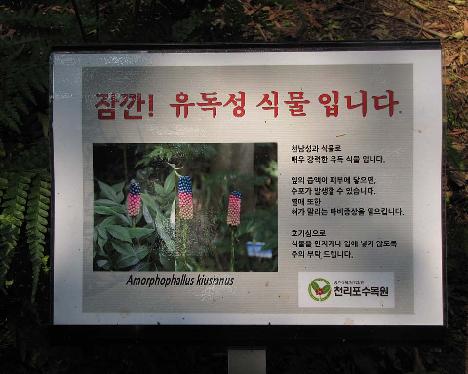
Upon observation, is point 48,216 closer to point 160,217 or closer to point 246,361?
point 160,217

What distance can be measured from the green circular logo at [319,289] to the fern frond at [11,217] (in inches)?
37.3

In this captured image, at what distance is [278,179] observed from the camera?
1708 mm

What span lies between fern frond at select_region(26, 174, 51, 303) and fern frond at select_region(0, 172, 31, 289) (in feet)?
0.11

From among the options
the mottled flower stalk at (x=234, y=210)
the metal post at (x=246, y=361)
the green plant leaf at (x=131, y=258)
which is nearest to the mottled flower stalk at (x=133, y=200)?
the green plant leaf at (x=131, y=258)

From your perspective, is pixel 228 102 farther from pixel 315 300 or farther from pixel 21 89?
pixel 21 89

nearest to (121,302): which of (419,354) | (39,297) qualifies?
(39,297)

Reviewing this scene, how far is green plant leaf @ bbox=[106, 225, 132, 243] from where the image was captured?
1745mm

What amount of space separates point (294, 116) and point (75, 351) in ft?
3.80

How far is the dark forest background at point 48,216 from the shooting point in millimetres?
1921

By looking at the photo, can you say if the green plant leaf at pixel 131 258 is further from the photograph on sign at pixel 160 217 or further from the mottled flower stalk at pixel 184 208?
the mottled flower stalk at pixel 184 208

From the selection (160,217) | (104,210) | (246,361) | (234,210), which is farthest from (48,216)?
(246,361)

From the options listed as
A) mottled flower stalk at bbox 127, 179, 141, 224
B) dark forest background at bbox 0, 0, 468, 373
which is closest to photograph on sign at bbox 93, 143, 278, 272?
mottled flower stalk at bbox 127, 179, 141, 224

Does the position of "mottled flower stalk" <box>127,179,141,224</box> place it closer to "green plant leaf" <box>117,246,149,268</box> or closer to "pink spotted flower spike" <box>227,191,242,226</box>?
"green plant leaf" <box>117,246,149,268</box>

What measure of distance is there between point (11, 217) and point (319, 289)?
3.32 feet
